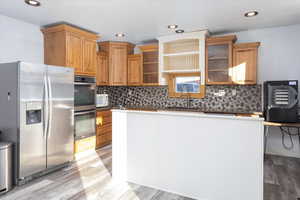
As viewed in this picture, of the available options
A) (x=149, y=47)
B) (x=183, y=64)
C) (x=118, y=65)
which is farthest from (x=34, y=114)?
(x=183, y=64)

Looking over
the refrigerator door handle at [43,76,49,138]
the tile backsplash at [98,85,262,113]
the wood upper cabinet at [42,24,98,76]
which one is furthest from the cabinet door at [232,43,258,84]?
the refrigerator door handle at [43,76,49,138]

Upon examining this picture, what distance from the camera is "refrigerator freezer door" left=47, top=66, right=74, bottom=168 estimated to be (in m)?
3.03

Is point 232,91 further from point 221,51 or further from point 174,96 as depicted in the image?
point 174,96

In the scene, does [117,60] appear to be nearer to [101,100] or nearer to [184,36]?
[101,100]

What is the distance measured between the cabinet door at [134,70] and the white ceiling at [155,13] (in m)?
0.96

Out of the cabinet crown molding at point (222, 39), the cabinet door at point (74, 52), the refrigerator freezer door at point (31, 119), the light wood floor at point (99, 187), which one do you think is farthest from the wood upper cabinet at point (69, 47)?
the cabinet crown molding at point (222, 39)

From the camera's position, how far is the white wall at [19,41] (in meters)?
3.23

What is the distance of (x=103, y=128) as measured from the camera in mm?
4484

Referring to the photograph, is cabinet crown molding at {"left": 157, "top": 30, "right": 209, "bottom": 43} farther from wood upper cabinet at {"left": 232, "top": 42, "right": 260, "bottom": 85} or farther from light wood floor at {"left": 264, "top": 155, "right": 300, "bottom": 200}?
light wood floor at {"left": 264, "top": 155, "right": 300, "bottom": 200}

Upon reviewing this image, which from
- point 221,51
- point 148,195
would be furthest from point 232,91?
point 148,195

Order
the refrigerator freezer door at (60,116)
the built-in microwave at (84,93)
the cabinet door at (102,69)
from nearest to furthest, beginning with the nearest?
the refrigerator freezer door at (60,116) < the built-in microwave at (84,93) < the cabinet door at (102,69)

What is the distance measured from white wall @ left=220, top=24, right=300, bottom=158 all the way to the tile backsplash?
0.43 meters

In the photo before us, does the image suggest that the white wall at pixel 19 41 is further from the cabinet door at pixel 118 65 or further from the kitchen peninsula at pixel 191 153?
the kitchen peninsula at pixel 191 153

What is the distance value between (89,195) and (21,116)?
4.57 feet
